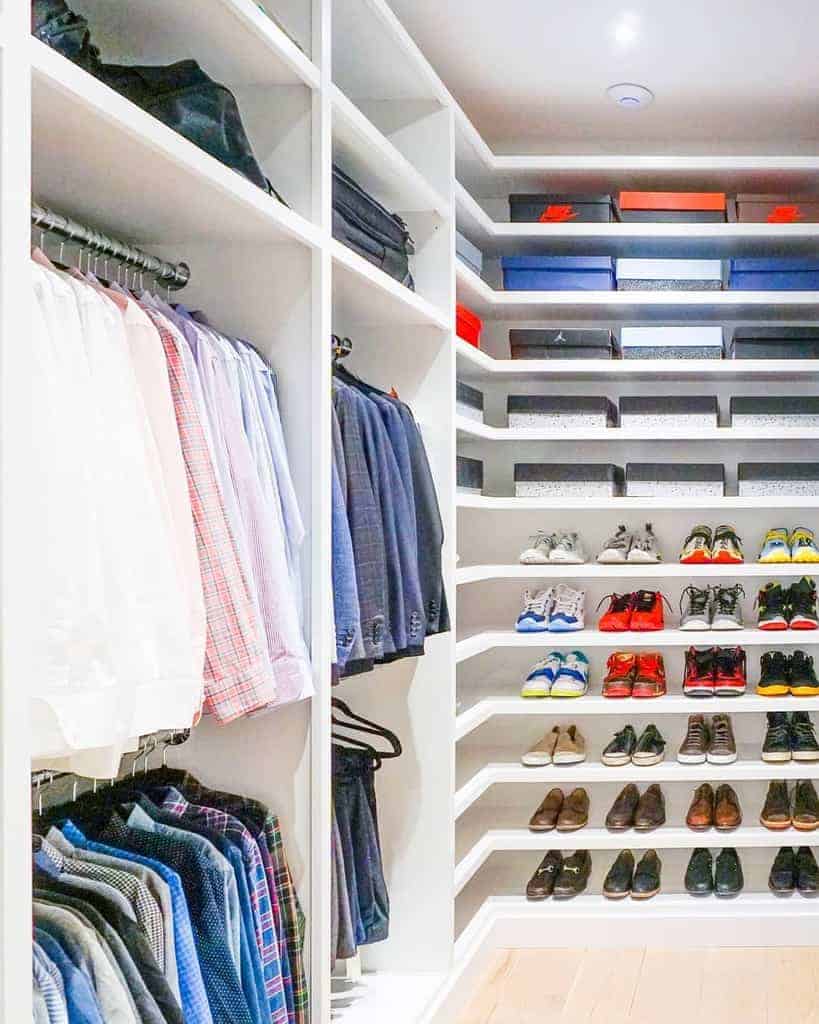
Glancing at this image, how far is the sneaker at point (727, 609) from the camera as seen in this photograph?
372 cm

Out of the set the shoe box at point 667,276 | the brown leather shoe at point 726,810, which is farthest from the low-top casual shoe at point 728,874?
the shoe box at point 667,276

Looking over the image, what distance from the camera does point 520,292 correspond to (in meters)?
3.78

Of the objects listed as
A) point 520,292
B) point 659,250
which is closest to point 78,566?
point 520,292

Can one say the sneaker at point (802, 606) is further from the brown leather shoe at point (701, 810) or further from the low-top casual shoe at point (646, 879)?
the low-top casual shoe at point (646, 879)

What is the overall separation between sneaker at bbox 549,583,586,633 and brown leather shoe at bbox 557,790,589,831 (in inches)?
21.3

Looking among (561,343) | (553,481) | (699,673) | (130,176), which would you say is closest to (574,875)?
(699,673)

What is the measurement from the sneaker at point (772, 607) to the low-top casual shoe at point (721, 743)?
345 millimetres

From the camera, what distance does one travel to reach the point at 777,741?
3.72 metres

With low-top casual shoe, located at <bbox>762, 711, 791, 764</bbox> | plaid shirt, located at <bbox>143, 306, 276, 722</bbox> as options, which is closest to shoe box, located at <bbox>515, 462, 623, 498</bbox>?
low-top casual shoe, located at <bbox>762, 711, 791, 764</bbox>

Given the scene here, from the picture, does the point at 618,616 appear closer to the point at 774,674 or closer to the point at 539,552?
the point at 539,552

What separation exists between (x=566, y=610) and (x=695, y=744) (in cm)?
57

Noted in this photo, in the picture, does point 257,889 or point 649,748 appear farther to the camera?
point 649,748

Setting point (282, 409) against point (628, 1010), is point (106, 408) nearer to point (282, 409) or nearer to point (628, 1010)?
point (282, 409)

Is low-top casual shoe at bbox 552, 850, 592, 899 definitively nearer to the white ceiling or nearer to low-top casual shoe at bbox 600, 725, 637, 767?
low-top casual shoe at bbox 600, 725, 637, 767
